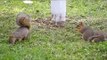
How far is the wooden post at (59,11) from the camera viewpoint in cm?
873

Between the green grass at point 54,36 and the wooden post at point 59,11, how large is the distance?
0.20 metres

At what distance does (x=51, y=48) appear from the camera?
22.9 ft

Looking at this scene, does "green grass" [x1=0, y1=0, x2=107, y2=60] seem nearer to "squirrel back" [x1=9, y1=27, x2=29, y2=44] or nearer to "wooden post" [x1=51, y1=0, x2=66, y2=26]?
"squirrel back" [x1=9, y1=27, x2=29, y2=44]

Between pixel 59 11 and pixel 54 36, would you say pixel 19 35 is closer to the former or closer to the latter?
pixel 54 36

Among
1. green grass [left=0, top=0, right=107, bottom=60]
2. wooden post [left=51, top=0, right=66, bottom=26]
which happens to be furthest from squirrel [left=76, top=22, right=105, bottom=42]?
wooden post [left=51, top=0, right=66, bottom=26]

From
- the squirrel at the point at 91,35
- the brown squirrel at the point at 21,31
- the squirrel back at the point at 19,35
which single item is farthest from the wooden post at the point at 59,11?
the squirrel back at the point at 19,35

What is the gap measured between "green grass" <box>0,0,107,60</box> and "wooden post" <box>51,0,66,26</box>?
203 mm

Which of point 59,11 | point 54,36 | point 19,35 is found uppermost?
point 59,11

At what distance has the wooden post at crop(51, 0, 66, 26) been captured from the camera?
8.73m

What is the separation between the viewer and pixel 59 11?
8.80 metres

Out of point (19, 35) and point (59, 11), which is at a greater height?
point (59, 11)

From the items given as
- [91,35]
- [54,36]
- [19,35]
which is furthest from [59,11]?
[19,35]

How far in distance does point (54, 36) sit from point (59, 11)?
1.07 meters

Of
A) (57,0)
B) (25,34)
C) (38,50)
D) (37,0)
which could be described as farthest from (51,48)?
(37,0)
